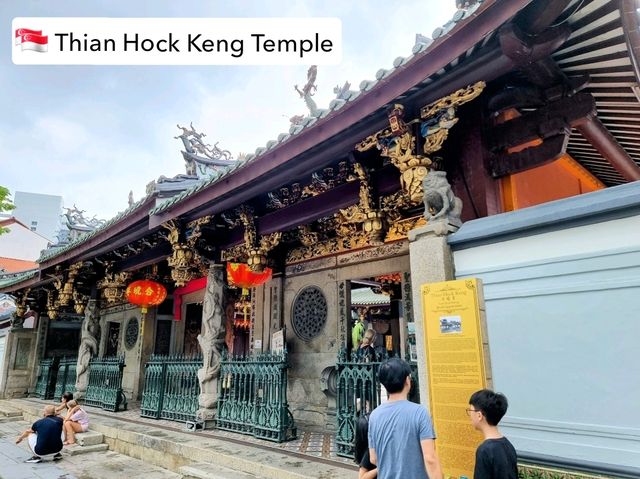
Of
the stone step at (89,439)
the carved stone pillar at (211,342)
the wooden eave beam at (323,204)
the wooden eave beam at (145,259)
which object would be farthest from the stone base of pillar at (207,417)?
the wooden eave beam at (145,259)

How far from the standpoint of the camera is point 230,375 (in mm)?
6828

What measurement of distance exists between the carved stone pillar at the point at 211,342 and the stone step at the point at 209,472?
168cm

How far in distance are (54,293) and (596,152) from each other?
14754mm

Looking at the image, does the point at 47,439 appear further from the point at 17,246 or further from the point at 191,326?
→ the point at 17,246

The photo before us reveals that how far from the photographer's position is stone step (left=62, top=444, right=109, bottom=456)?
7.49 meters

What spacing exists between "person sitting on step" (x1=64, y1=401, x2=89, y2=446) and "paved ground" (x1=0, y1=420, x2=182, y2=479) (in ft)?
1.90

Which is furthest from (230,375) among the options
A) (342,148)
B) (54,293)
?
(54,293)

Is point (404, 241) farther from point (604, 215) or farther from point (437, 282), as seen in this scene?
point (604, 215)

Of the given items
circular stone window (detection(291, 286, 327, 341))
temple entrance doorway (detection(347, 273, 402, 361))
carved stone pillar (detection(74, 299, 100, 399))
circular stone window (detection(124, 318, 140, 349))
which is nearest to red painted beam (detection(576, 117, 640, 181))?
temple entrance doorway (detection(347, 273, 402, 361))

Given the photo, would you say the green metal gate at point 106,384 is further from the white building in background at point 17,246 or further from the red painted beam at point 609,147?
the white building in background at point 17,246

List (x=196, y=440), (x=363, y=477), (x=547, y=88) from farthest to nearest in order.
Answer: (x=196, y=440) < (x=547, y=88) < (x=363, y=477)

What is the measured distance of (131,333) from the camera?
513 inches

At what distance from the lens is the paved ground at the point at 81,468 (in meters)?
5.96

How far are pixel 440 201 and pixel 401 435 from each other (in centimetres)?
181
